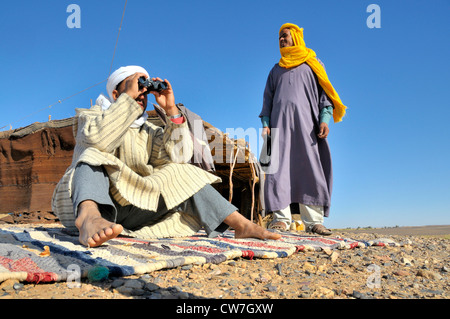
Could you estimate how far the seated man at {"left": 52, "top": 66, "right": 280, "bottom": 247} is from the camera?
7.00ft

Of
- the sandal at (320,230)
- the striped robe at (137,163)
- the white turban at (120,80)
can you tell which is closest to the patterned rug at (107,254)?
the striped robe at (137,163)

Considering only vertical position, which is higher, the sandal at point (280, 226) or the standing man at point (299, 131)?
the standing man at point (299, 131)

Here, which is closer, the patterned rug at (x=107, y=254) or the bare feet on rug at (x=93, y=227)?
the patterned rug at (x=107, y=254)

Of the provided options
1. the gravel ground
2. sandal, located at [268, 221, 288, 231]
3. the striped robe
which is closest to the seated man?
the striped robe

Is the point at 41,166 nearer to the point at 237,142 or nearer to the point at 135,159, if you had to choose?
the point at 237,142

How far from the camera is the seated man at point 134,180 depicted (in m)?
2.13

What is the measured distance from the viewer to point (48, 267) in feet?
5.09

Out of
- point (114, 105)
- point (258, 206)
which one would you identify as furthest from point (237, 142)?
point (114, 105)

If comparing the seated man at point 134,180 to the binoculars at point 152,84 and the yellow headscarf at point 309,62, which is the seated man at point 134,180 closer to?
the binoculars at point 152,84

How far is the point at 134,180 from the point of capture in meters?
2.30

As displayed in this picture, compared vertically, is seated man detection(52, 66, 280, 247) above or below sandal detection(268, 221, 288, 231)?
Answer: above

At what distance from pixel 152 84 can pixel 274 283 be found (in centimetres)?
169

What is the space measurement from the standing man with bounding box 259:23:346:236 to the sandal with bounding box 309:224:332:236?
0.01m

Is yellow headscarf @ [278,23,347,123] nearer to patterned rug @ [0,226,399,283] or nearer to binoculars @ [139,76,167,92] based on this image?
binoculars @ [139,76,167,92]
